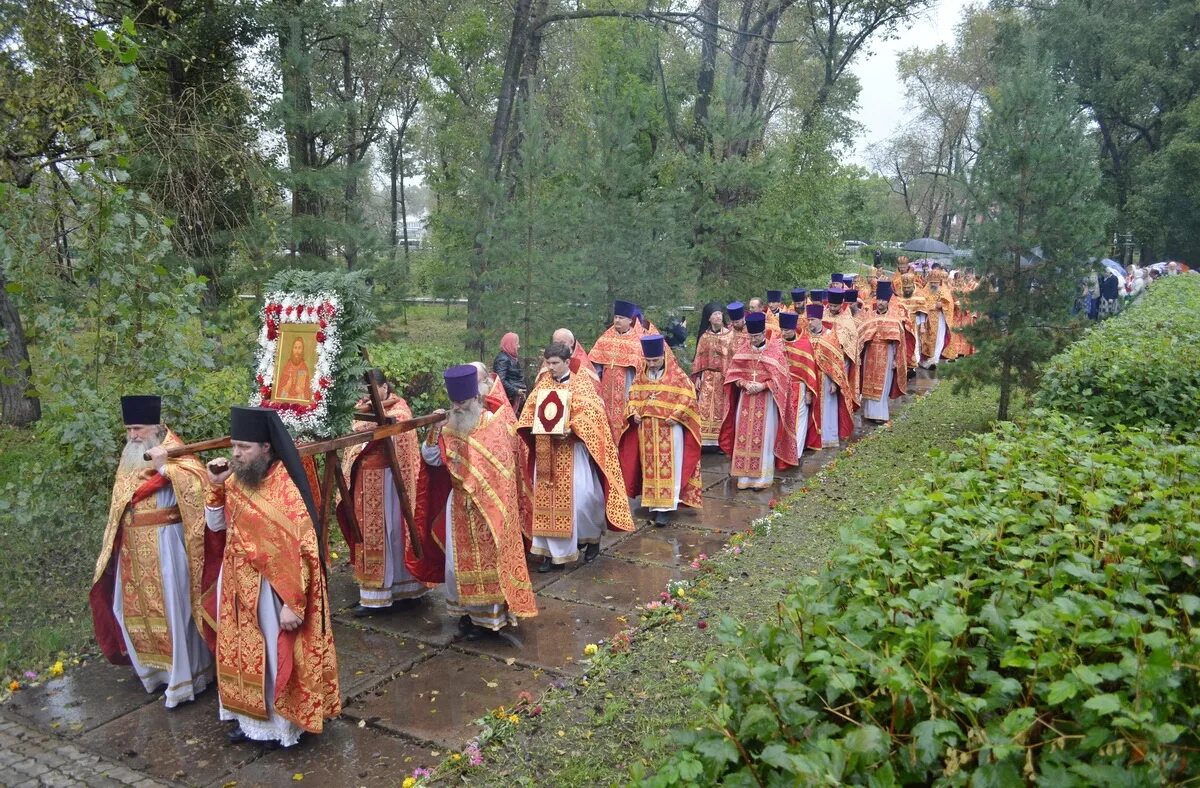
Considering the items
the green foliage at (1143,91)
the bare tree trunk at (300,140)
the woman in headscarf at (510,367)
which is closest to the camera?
the woman in headscarf at (510,367)

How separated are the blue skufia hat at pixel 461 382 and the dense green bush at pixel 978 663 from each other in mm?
3572

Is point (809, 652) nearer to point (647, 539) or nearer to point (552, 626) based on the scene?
point (552, 626)

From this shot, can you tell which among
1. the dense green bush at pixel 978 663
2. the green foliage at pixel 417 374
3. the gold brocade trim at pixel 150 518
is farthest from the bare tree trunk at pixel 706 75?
the dense green bush at pixel 978 663

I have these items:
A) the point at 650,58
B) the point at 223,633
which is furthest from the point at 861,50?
the point at 223,633

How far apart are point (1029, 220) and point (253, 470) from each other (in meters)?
10.2

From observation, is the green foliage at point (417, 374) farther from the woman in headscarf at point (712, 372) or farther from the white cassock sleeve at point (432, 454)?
the white cassock sleeve at point (432, 454)

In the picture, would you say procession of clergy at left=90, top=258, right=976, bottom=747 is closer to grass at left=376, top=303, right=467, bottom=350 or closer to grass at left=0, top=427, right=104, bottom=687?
grass at left=0, top=427, right=104, bottom=687

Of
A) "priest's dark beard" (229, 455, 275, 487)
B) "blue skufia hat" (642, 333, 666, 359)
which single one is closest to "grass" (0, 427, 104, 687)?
"priest's dark beard" (229, 455, 275, 487)

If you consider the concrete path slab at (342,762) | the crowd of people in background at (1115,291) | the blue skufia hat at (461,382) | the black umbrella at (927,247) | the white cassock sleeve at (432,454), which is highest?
the black umbrella at (927,247)

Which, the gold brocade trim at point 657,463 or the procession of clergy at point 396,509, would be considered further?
the gold brocade trim at point 657,463

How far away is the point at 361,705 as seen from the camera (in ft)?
19.1

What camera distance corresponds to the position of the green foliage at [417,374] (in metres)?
10.8

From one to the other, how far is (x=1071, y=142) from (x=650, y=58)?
12709 mm

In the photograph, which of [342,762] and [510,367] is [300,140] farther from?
[342,762]
